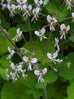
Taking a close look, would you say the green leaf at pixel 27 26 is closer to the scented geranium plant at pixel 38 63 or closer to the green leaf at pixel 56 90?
the scented geranium plant at pixel 38 63

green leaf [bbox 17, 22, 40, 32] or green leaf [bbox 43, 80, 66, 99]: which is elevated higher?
green leaf [bbox 17, 22, 40, 32]

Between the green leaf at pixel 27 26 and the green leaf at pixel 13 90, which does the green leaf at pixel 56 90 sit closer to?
the green leaf at pixel 13 90

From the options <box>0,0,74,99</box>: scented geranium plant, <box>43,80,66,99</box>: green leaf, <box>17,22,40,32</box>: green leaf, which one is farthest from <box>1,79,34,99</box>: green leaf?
<box>17,22,40,32</box>: green leaf

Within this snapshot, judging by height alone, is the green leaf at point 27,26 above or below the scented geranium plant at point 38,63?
above

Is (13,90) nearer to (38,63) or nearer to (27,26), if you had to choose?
(38,63)

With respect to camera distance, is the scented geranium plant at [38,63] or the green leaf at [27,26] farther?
the green leaf at [27,26]

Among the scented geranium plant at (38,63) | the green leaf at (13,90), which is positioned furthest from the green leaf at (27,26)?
the green leaf at (13,90)

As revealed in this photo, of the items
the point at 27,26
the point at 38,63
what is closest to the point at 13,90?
the point at 38,63

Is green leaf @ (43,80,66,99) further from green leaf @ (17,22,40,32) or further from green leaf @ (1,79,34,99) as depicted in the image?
green leaf @ (17,22,40,32)
